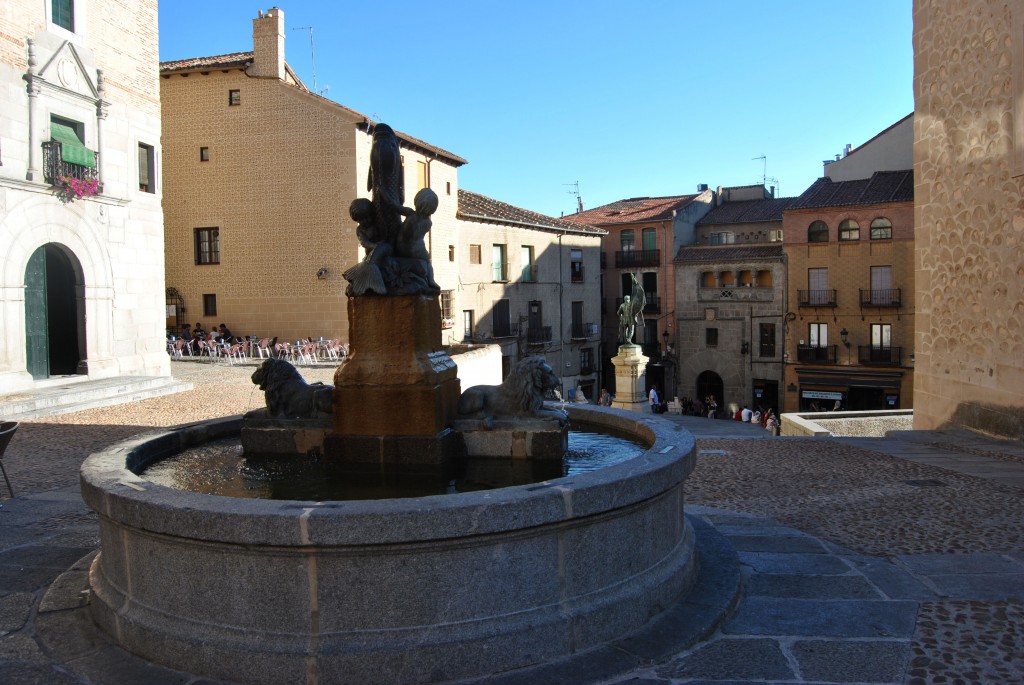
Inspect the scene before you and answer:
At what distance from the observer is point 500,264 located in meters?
35.6

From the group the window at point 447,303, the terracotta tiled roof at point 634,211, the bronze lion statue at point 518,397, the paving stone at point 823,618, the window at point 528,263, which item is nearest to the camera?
the paving stone at point 823,618

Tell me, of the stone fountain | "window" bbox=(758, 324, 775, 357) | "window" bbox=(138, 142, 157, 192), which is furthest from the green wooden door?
"window" bbox=(758, 324, 775, 357)

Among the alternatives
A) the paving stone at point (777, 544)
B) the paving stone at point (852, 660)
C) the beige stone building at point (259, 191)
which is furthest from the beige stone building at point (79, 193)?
the paving stone at point (852, 660)

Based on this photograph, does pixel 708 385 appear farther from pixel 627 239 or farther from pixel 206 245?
pixel 206 245

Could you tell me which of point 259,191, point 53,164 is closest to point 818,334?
point 259,191

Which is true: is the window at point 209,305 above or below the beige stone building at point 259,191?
below

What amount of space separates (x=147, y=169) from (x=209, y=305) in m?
8.74

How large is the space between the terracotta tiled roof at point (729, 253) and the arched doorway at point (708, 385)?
18.3 ft

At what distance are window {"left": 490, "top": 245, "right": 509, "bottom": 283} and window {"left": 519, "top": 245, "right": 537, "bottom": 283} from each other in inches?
51.7

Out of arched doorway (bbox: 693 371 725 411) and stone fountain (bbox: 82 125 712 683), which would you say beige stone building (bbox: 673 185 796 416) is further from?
stone fountain (bbox: 82 125 712 683)

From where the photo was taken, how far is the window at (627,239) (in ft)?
139

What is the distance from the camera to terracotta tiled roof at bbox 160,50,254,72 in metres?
26.5

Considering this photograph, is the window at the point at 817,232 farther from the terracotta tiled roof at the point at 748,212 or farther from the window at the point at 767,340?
the terracotta tiled roof at the point at 748,212

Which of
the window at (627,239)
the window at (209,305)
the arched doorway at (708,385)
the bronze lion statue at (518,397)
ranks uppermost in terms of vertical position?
the window at (627,239)
